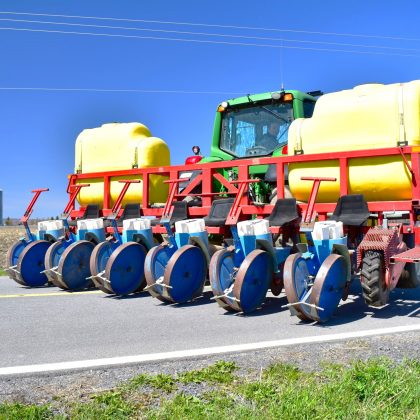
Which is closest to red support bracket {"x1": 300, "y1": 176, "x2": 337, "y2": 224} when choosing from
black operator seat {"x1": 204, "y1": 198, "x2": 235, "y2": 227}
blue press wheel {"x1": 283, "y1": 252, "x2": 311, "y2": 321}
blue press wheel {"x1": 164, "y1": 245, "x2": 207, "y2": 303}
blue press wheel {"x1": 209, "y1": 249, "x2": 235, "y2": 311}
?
blue press wheel {"x1": 283, "y1": 252, "x2": 311, "y2": 321}

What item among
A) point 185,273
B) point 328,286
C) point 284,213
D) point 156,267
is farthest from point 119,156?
point 328,286

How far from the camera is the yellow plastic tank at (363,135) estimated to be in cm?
671

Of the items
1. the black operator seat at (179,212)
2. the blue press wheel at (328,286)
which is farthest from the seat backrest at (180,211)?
the blue press wheel at (328,286)

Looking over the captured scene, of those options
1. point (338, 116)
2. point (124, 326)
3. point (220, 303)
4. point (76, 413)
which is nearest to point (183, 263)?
point (220, 303)

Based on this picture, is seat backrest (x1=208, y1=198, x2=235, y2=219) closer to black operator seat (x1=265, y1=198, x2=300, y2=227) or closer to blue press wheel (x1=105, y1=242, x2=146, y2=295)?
black operator seat (x1=265, y1=198, x2=300, y2=227)

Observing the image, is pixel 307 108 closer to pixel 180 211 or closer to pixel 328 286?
pixel 180 211

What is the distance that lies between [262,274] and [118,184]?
402cm

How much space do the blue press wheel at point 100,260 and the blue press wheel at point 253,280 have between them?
2151 millimetres

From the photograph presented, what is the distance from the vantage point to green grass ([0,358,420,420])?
3.21 metres

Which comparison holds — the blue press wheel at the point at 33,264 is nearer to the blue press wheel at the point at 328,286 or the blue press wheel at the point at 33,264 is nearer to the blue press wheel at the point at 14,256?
the blue press wheel at the point at 14,256

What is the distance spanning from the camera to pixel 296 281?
19.3ft

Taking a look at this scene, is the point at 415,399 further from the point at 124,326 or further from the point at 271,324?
the point at 124,326

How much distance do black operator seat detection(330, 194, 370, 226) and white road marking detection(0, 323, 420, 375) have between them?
1.43m

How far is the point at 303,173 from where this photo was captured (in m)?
7.50
